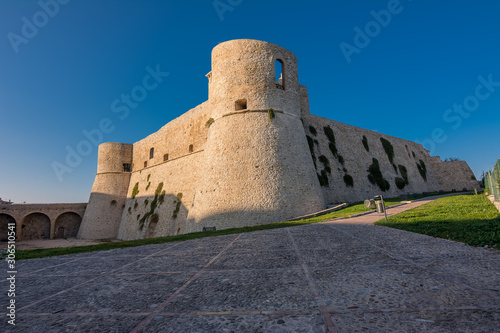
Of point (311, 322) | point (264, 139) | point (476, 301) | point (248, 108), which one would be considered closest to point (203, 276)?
point (311, 322)

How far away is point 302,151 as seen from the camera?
1788 centimetres

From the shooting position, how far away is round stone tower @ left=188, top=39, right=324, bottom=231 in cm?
1555

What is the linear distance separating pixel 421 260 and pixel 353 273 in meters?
1.36

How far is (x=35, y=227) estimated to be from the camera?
30375mm

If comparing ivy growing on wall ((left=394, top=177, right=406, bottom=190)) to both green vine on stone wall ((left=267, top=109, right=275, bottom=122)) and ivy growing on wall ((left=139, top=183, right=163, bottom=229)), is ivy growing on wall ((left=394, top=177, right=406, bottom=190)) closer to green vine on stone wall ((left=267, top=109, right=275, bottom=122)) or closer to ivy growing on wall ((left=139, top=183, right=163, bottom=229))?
green vine on stone wall ((left=267, top=109, right=275, bottom=122))

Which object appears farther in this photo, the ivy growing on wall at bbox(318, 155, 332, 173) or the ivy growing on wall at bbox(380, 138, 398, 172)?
the ivy growing on wall at bbox(380, 138, 398, 172)

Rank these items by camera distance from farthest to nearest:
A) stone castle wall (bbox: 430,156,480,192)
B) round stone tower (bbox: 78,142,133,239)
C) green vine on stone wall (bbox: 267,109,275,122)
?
stone castle wall (bbox: 430,156,480,192)
round stone tower (bbox: 78,142,133,239)
green vine on stone wall (bbox: 267,109,275,122)

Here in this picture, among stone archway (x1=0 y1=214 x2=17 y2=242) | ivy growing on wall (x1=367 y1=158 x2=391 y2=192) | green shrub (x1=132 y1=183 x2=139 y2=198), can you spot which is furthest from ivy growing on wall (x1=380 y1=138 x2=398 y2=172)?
stone archway (x1=0 y1=214 x2=17 y2=242)

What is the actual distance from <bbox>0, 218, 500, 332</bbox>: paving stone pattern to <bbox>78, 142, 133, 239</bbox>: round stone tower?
28633 mm

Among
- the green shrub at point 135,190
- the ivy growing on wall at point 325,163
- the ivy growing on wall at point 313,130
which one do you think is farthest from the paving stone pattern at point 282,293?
the green shrub at point 135,190

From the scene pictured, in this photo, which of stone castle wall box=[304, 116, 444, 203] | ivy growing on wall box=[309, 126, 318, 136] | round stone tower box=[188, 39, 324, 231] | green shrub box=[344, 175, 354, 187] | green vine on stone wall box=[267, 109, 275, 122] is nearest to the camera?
round stone tower box=[188, 39, 324, 231]

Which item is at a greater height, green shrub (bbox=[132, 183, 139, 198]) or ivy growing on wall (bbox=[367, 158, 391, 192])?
green shrub (bbox=[132, 183, 139, 198])

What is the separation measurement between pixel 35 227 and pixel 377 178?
4130 centimetres

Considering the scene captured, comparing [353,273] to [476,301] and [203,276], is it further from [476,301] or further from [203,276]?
[203,276]
